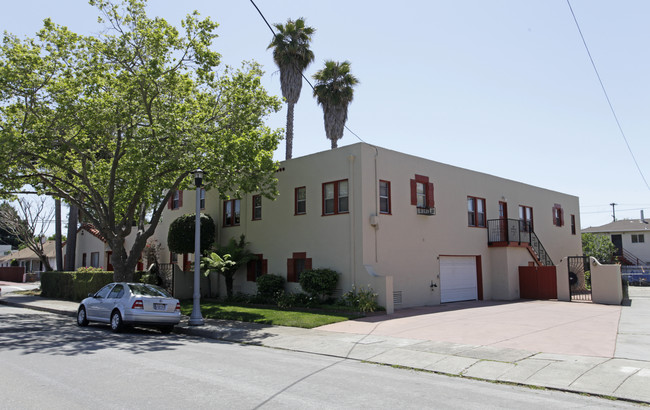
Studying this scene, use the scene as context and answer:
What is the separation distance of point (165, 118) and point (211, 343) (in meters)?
8.66

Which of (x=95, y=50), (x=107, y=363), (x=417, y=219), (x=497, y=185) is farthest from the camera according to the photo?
(x=497, y=185)

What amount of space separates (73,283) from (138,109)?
1327 cm

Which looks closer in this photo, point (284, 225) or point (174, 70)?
point (174, 70)

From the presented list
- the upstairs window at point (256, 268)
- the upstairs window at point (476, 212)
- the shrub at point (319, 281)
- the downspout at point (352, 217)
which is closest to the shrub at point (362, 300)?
the downspout at point (352, 217)

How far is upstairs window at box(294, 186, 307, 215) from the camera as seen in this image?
2141 cm

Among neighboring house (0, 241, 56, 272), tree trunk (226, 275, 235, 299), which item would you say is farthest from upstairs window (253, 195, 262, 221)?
neighboring house (0, 241, 56, 272)

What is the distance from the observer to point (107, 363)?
29.6ft

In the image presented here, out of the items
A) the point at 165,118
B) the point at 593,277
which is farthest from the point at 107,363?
the point at 593,277

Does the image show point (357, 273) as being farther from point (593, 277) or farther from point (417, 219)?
point (593, 277)

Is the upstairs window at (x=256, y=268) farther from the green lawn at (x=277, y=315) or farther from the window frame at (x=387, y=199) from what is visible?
the window frame at (x=387, y=199)

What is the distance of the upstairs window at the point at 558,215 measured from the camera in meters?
31.6

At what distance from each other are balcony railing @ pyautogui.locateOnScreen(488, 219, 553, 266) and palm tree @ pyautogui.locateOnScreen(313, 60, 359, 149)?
1134 cm

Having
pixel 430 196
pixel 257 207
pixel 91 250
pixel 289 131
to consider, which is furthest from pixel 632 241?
pixel 91 250

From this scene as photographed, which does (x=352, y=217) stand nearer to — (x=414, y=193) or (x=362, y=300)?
(x=362, y=300)
